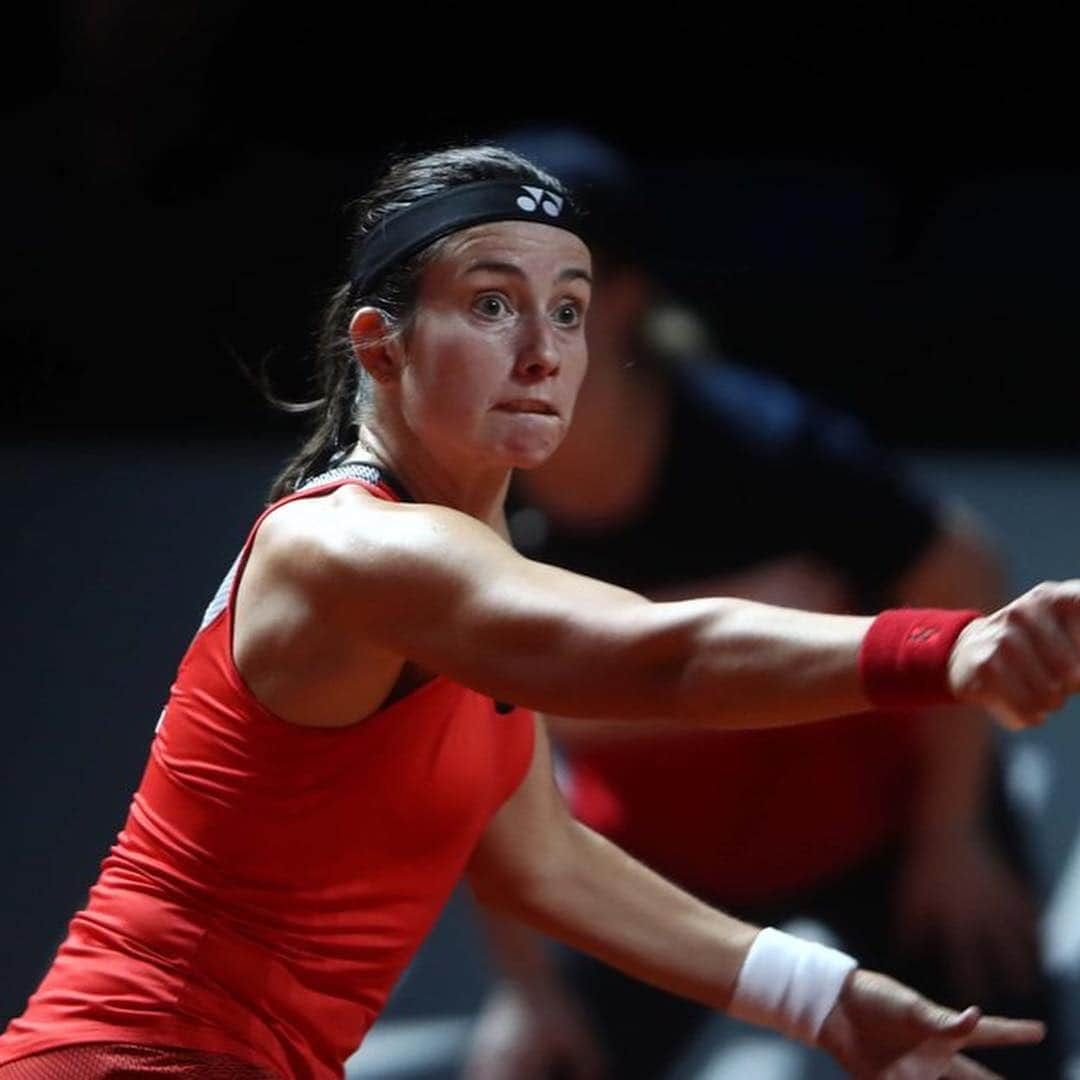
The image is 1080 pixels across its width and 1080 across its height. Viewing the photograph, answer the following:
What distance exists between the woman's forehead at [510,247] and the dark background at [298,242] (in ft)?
4.30

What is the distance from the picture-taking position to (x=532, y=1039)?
10.7ft

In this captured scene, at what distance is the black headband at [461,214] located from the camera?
201cm

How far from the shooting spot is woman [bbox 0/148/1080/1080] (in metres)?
1.63

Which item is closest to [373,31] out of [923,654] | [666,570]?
[666,570]

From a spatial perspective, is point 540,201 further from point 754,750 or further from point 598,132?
point 598,132

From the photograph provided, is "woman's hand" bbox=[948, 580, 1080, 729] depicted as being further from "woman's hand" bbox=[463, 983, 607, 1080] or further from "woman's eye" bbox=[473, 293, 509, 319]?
"woman's hand" bbox=[463, 983, 607, 1080]

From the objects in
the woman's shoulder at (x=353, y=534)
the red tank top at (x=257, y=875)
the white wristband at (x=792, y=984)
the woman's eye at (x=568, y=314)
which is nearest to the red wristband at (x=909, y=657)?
the woman's shoulder at (x=353, y=534)

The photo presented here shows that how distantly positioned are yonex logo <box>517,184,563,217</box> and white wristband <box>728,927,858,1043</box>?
78cm

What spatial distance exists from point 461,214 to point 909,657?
2.59 ft

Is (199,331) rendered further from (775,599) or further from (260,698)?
(260,698)

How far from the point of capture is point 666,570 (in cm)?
317

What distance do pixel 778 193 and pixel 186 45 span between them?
3.67 ft

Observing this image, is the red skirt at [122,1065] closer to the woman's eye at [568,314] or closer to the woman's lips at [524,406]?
the woman's lips at [524,406]

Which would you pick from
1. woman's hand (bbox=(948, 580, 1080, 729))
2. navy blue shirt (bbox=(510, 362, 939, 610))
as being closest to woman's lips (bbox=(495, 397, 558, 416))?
woman's hand (bbox=(948, 580, 1080, 729))
